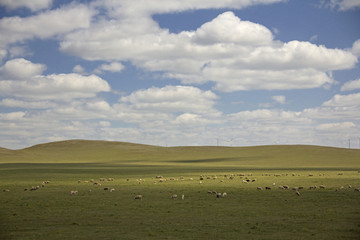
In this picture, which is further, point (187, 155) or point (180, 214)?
point (187, 155)

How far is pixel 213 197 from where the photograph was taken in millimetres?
33406

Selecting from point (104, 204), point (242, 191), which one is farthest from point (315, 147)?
point (104, 204)

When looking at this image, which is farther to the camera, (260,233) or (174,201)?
(174,201)

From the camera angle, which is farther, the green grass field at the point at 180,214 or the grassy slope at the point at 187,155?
the grassy slope at the point at 187,155

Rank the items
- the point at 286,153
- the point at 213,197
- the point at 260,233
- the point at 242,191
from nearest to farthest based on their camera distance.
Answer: the point at 260,233
the point at 213,197
the point at 242,191
the point at 286,153

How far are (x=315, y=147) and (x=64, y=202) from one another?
500 feet

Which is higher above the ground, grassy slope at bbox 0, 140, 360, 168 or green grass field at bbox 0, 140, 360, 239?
grassy slope at bbox 0, 140, 360, 168

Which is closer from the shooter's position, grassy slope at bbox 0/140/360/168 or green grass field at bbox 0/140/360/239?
green grass field at bbox 0/140/360/239

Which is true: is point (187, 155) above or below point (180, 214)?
above

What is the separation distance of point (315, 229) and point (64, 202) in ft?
60.4

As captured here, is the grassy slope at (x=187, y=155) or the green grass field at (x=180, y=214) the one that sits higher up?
the grassy slope at (x=187, y=155)

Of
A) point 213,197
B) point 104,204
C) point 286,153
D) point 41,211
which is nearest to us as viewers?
point 41,211

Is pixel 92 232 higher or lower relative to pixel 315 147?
lower

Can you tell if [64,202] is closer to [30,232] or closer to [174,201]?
[174,201]
